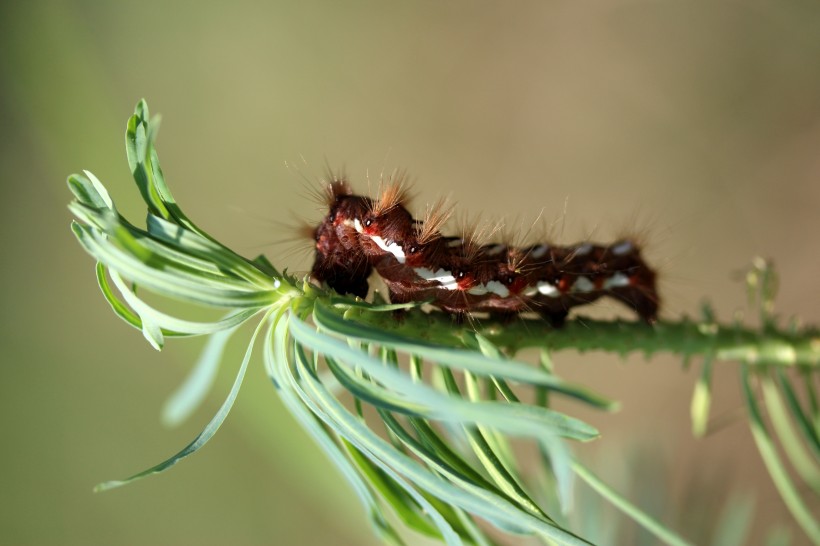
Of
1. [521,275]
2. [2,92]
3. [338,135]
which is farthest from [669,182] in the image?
[2,92]

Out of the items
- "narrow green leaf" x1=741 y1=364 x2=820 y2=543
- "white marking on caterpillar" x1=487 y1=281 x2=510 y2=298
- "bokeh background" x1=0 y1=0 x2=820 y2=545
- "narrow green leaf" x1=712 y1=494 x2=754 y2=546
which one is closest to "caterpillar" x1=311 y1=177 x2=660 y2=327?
"white marking on caterpillar" x1=487 y1=281 x2=510 y2=298

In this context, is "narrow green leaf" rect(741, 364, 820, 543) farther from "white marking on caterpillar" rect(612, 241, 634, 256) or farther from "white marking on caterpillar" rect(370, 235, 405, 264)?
"white marking on caterpillar" rect(370, 235, 405, 264)

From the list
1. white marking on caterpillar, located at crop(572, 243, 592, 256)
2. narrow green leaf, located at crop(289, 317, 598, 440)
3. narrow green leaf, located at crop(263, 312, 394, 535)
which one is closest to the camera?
narrow green leaf, located at crop(289, 317, 598, 440)

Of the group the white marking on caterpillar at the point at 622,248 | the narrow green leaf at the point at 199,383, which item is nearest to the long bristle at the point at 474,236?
the white marking on caterpillar at the point at 622,248

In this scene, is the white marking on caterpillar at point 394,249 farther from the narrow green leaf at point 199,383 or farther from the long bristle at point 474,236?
the narrow green leaf at point 199,383

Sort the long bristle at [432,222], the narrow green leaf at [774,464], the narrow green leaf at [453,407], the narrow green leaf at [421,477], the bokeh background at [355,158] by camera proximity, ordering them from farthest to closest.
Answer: the bokeh background at [355,158]
the long bristle at [432,222]
the narrow green leaf at [774,464]
the narrow green leaf at [421,477]
the narrow green leaf at [453,407]

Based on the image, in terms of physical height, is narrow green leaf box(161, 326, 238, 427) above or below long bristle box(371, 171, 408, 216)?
below

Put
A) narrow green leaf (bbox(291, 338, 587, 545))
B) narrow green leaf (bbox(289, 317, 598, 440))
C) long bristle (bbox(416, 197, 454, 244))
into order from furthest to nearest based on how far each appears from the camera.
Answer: long bristle (bbox(416, 197, 454, 244)), narrow green leaf (bbox(291, 338, 587, 545)), narrow green leaf (bbox(289, 317, 598, 440))
